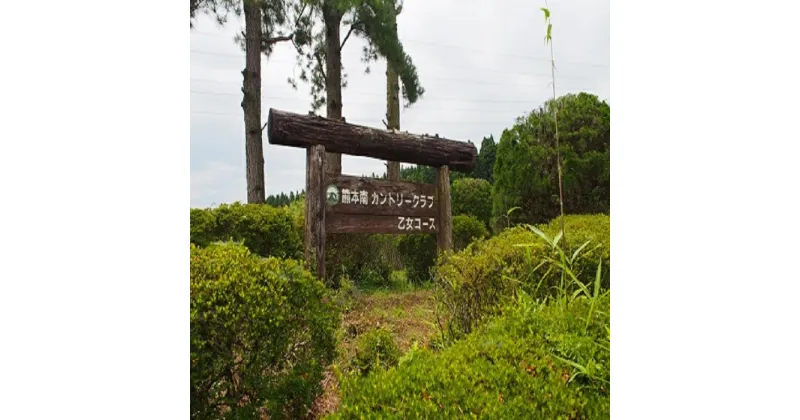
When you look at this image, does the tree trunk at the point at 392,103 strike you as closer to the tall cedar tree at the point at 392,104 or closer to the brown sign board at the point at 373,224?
the tall cedar tree at the point at 392,104

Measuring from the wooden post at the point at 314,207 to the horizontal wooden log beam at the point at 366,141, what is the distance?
0.36 ft

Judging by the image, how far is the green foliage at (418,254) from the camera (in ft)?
20.8

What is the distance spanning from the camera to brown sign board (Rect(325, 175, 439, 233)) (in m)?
3.95

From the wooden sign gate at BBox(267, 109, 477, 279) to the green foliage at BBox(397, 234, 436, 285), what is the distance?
1721 millimetres

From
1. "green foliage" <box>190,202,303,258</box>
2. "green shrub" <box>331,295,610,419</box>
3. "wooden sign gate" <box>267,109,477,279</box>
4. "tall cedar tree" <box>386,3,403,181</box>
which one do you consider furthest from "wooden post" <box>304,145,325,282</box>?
"green shrub" <box>331,295,610,419</box>

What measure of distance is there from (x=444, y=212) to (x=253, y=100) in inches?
96.0

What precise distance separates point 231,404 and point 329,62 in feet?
14.7

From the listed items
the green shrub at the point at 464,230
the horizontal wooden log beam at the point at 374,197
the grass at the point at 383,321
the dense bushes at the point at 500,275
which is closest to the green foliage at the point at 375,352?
the grass at the point at 383,321

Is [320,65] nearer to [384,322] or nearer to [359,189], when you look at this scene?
[359,189]

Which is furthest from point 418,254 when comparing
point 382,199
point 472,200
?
point 382,199
